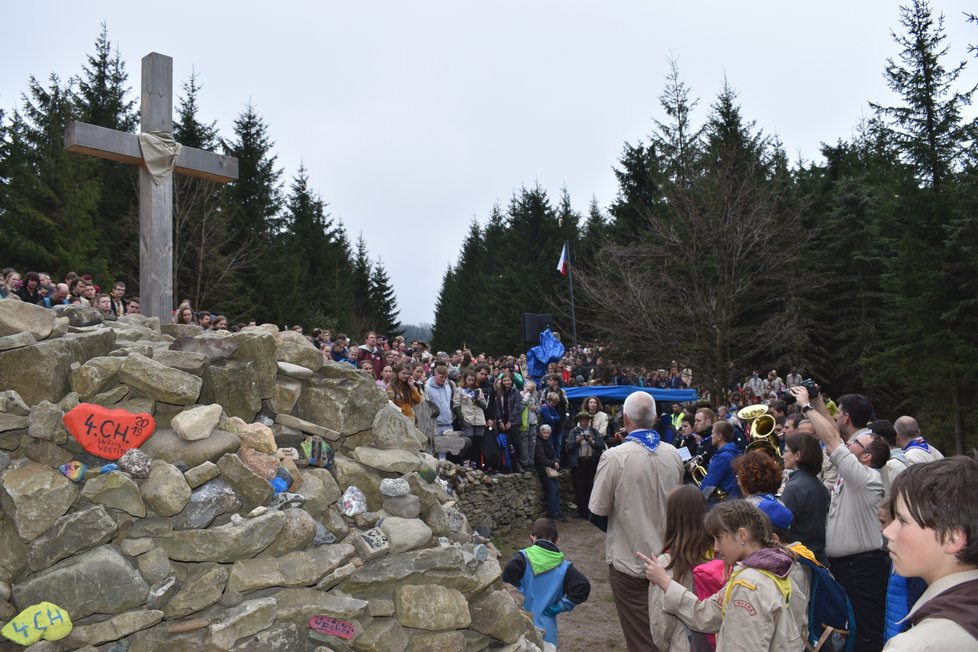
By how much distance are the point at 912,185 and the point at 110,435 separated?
20420 mm

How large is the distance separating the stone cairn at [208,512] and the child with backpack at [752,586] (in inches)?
71.0

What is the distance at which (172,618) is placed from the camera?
3.72m

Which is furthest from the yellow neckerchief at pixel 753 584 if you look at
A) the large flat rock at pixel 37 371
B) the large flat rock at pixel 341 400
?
the large flat rock at pixel 37 371

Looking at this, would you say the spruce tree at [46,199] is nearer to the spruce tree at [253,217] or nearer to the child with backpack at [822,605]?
the spruce tree at [253,217]

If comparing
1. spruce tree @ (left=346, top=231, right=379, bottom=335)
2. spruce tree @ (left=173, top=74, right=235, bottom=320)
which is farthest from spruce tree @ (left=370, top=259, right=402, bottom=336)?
spruce tree @ (left=173, top=74, right=235, bottom=320)

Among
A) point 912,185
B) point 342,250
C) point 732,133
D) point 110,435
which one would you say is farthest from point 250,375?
point 342,250

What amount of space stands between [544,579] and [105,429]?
289 cm

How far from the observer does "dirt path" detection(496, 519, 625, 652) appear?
7.39 meters

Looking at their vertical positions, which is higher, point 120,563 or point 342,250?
point 342,250

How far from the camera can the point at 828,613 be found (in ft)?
12.3

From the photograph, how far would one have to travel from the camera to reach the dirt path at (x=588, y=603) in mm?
7391

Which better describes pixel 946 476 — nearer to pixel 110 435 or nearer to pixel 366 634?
pixel 366 634

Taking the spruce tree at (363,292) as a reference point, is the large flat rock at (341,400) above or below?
below

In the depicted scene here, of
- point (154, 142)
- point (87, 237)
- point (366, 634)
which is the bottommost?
point (366, 634)
